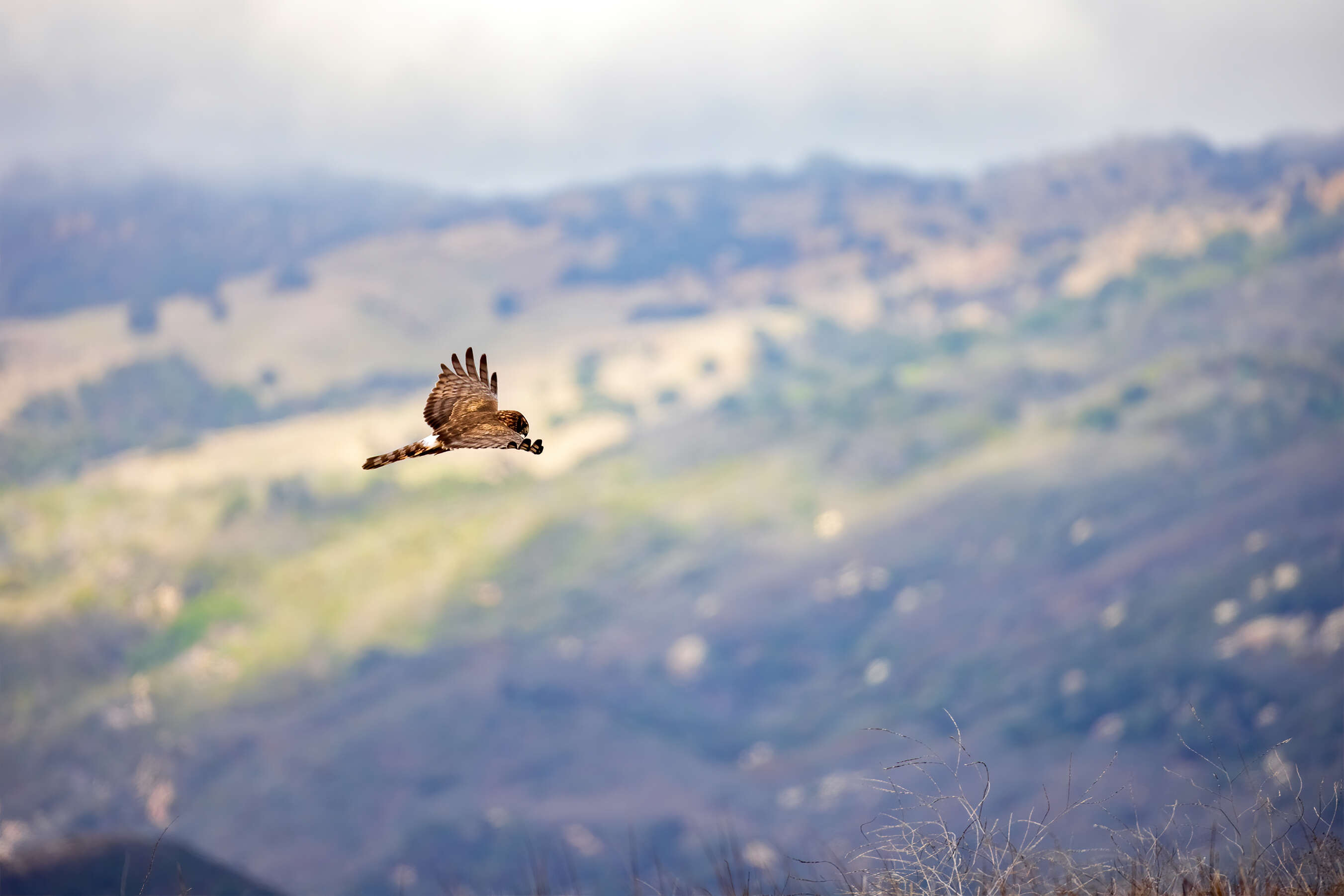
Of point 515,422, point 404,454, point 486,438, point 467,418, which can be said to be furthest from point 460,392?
point 404,454

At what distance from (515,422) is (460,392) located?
0.78 metres

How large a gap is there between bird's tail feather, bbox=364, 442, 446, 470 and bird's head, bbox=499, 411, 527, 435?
0.59m

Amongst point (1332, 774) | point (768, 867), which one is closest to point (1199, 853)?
point (768, 867)

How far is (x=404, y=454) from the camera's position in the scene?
11016 millimetres

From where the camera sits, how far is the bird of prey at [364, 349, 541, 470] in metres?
11.4

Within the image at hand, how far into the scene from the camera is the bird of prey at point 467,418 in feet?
37.3

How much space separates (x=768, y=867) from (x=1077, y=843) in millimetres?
154890

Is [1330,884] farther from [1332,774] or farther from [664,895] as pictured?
[1332,774]

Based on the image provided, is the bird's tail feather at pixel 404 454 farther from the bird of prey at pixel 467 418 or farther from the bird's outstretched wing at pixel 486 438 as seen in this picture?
the bird's outstretched wing at pixel 486 438

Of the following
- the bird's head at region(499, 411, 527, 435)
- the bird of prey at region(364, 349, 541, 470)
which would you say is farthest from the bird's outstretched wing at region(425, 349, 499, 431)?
the bird's head at region(499, 411, 527, 435)

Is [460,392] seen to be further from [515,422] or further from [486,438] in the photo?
[515,422]

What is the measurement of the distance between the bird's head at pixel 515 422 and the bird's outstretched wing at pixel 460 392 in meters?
0.17

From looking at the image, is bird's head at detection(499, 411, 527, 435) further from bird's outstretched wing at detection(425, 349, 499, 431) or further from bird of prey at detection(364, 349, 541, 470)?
bird's outstretched wing at detection(425, 349, 499, 431)

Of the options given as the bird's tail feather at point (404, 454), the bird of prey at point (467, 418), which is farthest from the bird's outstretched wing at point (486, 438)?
the bird's tail feather at point (404, 454)
